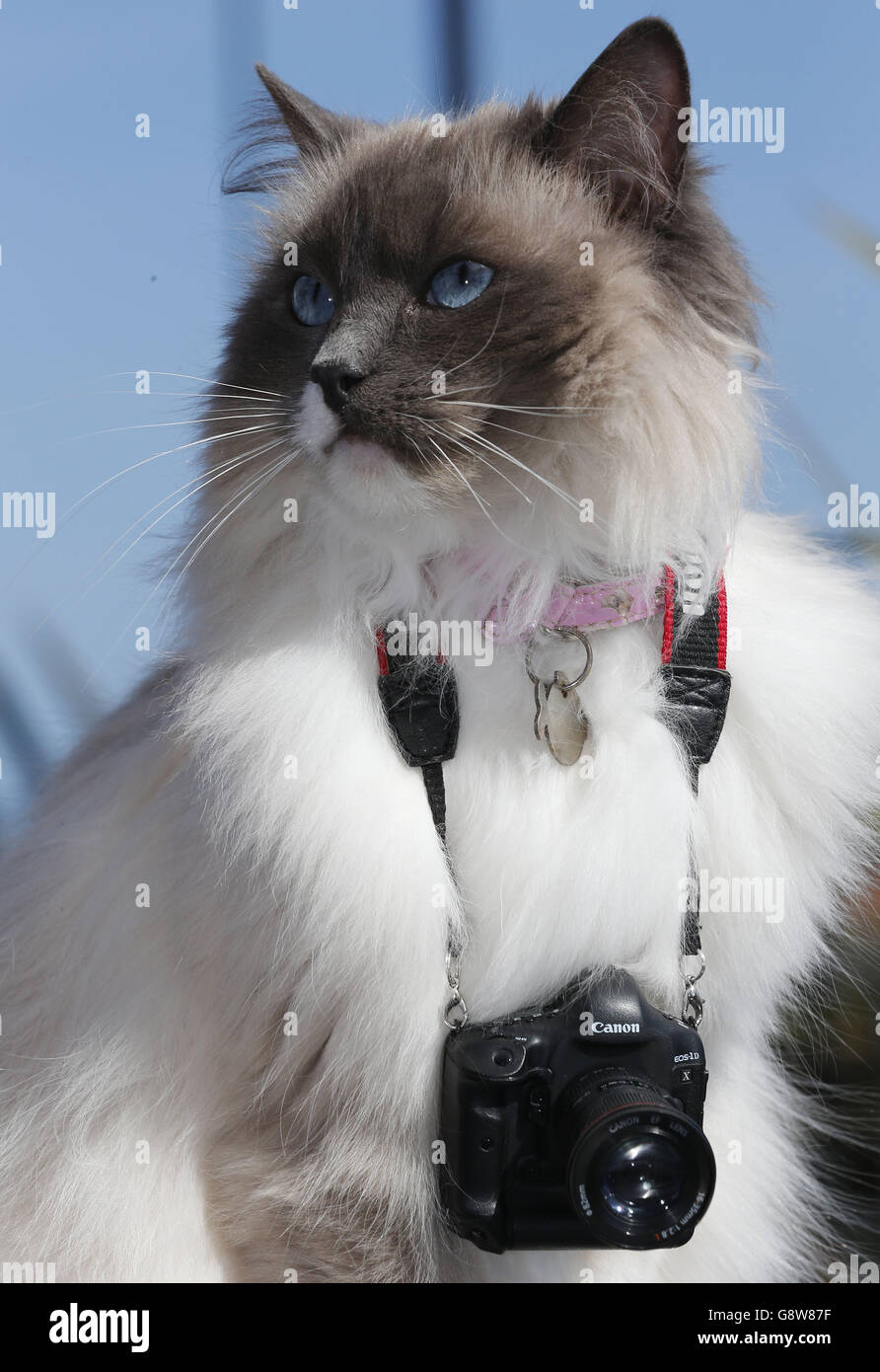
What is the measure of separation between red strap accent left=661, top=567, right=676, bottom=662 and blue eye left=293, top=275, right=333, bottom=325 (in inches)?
17.0

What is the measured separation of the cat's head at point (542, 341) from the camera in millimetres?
1014

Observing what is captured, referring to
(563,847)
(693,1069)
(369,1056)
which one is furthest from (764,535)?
(369,1056)

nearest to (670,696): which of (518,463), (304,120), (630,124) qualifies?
(518,463)

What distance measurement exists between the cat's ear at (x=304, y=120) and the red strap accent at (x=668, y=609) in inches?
24.9

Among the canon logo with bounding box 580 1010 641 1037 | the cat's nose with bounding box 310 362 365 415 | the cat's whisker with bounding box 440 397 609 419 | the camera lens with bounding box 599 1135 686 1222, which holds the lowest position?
the camera lens with bounding box 599 1135 686 1222

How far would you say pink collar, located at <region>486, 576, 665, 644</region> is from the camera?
3.56 ft

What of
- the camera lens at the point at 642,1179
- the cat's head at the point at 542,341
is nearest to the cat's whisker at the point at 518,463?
the cat's head at the point at 542,341

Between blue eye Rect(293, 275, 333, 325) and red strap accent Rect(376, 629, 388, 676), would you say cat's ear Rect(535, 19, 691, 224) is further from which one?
red strap accent Rect(376, 629, 388, 676)

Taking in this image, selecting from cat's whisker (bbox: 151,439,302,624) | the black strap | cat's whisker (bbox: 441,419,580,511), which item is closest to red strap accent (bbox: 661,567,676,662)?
the black strap

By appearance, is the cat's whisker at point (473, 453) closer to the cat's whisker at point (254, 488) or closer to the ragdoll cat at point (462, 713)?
the ragdoll cat at point (462, 713)

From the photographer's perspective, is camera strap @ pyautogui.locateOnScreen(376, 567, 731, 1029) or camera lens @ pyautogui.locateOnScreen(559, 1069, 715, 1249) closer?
camera lens @ pyautogui.locateOnScreen(559, 1069, 715, 1249)

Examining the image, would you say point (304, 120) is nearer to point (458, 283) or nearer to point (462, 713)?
point (458, 283)

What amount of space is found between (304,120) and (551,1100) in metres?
1.09
